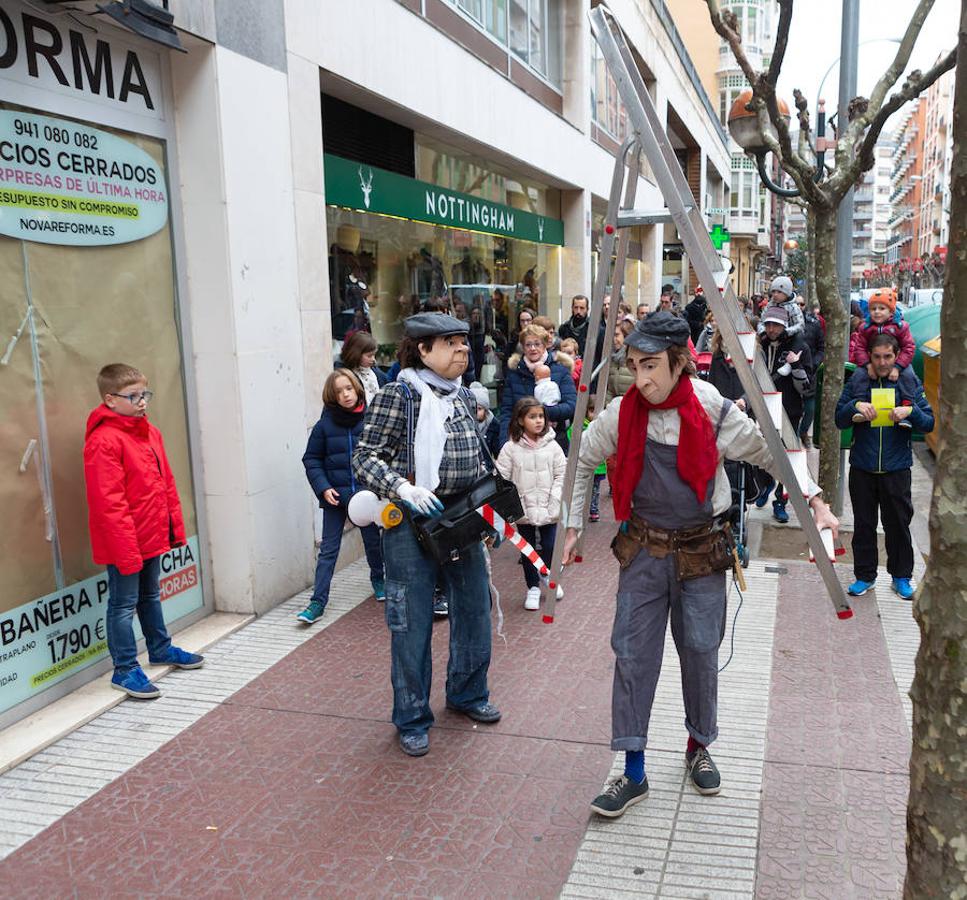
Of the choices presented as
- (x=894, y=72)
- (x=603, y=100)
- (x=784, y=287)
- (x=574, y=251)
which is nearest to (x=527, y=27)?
(x=574, y=251)

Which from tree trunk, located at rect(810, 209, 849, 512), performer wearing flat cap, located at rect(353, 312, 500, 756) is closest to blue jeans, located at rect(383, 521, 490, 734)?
performer wearing flat cap, located at rect(353, 312, 500, 756)

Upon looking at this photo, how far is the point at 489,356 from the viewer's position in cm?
1243

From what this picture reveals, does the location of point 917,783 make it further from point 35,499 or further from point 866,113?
point 866,113

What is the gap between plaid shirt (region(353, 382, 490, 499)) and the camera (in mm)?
4109

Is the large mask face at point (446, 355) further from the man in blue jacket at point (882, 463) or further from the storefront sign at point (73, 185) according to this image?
the man in blue jacket at point (882, 463)

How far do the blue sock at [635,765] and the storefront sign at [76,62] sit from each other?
426cm

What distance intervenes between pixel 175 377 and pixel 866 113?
5758 mm

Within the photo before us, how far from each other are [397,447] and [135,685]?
201 centimetres

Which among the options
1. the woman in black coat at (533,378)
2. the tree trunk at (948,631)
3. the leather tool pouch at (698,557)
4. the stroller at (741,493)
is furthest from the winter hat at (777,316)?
the tree trunk at (948,631)

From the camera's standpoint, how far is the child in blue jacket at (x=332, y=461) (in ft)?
20.0

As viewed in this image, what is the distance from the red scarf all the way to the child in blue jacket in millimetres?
2824

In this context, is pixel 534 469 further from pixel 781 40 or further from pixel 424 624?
pixel 781 40

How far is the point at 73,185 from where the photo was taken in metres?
4.98

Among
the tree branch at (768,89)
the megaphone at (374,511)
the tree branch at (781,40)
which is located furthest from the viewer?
the tree branch at (768,89)
